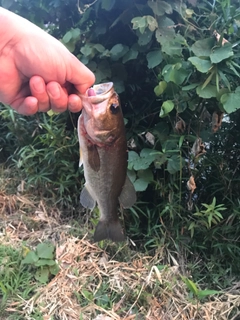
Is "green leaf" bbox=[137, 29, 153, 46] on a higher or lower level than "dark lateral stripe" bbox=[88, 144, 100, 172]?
lower

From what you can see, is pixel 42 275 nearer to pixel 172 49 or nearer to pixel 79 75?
pixel 79 75

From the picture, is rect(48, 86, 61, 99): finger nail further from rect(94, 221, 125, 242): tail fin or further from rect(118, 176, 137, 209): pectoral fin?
rect(94, 221, 125, 242): tail fin

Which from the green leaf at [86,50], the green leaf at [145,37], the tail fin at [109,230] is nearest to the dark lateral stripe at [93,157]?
the tail fin at [109,230]

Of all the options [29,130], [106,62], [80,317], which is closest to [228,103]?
[106,62]

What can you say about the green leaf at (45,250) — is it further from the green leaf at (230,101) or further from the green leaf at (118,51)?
the green leaf at (230,101)

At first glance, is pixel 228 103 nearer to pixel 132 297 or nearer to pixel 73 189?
pixel 132 297

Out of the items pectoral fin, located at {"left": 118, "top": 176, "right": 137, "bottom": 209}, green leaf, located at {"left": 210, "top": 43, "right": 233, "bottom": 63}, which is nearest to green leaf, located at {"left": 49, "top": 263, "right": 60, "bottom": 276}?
pectoral fin, located at {"left": 118, "top": 176, "right": 137, "bottom": 209}
